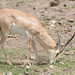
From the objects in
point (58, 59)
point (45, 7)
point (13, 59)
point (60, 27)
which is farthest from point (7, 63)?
point (45, 7)

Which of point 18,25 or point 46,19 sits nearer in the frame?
point 18,25

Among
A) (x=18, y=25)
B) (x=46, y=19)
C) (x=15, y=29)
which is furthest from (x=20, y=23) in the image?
(x=46, y=19)

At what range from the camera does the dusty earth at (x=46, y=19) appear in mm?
8216

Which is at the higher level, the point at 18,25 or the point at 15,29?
the point at 18,25

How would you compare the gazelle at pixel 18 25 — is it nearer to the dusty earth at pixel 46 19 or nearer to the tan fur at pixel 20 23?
the tan fur at pixel 20 23

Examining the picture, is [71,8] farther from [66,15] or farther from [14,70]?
[14,70]

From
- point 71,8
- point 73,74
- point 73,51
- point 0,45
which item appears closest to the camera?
point 73,74

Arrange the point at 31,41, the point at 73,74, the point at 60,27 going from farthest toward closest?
the point at 60,27 < the point at 31,41 < the point at 73,74

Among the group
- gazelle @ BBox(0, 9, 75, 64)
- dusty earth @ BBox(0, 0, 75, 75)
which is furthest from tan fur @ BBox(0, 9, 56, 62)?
dusty earth @ BBox(0, 0, 75, 75)

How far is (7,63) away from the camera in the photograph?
6703 millimetres

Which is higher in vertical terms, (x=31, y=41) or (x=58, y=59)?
(x=31, y=41)

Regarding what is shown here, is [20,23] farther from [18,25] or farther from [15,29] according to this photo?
[15,29]

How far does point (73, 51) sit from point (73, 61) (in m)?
0.99

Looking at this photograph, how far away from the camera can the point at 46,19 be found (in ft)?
38.3
